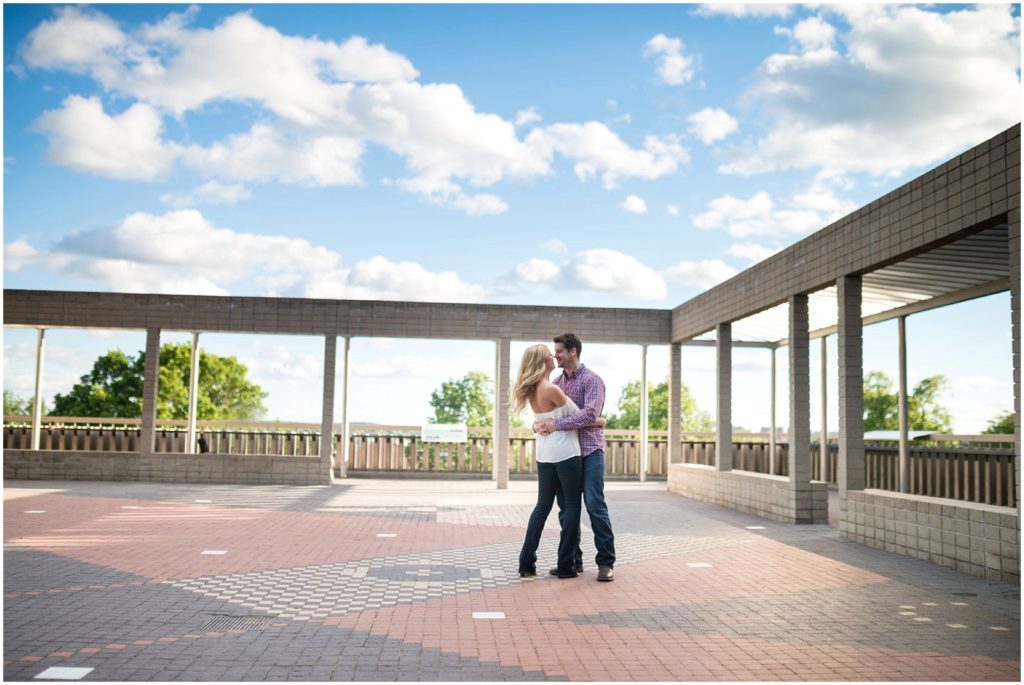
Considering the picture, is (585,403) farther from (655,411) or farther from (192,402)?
(655,411)

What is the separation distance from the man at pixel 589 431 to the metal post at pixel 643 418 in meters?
9.64

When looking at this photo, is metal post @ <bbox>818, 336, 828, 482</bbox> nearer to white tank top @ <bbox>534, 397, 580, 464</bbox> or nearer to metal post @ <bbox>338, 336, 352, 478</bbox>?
metal post @ <bbox>338, 336, 352, 478</bbox>

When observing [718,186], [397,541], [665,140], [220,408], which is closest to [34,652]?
[397,541]

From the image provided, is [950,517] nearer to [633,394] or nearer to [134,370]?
[633,394]

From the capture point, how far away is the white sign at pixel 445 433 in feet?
52.8

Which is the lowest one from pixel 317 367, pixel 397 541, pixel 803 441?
pixel 397 541

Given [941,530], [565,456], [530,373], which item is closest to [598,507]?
[565,456]

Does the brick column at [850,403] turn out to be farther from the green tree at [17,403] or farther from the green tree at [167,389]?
the green tree at [17,403]

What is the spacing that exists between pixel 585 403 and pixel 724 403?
7.00 meters

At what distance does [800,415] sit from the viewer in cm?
963

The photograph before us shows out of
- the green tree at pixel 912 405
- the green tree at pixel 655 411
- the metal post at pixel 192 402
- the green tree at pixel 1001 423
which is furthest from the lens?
the green tree at pixel 912 405

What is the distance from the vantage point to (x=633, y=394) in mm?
25500

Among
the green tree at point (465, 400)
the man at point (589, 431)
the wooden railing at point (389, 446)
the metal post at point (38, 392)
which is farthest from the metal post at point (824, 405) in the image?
the metal post at point (38, 392)

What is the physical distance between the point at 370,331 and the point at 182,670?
460 inches
